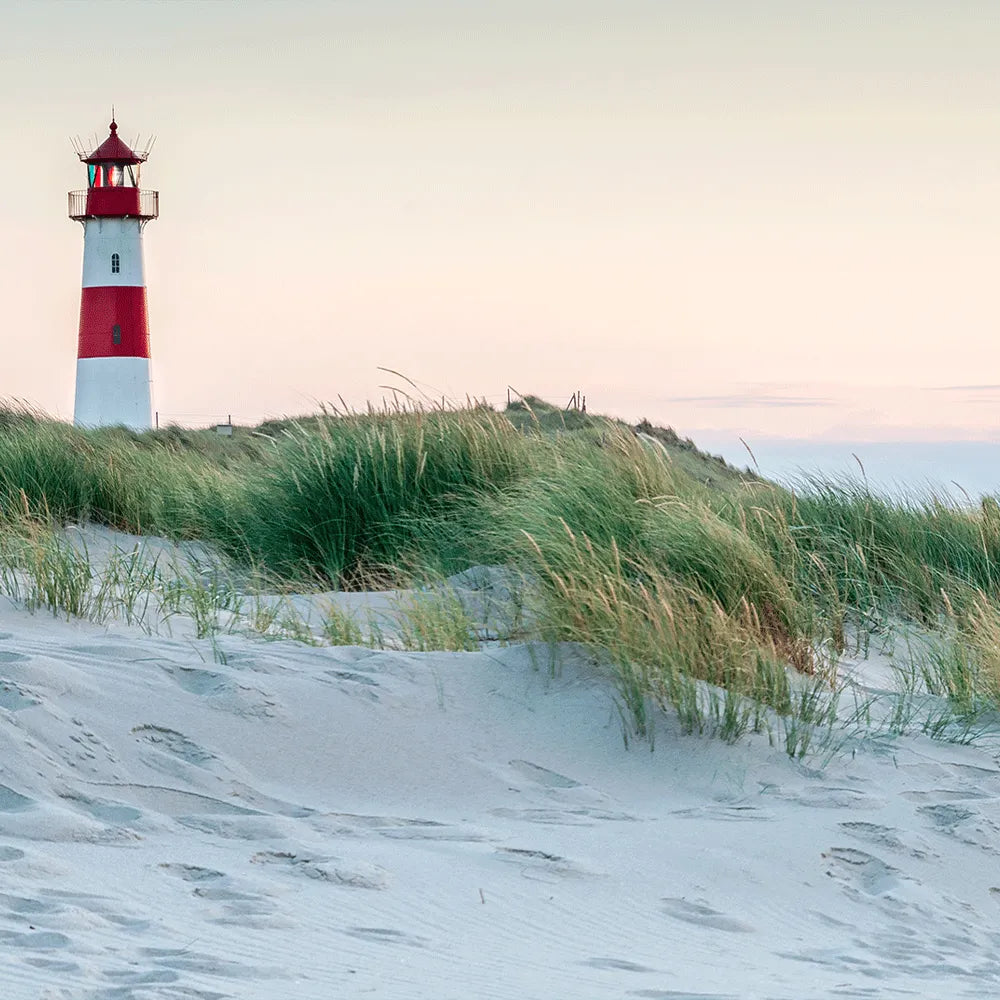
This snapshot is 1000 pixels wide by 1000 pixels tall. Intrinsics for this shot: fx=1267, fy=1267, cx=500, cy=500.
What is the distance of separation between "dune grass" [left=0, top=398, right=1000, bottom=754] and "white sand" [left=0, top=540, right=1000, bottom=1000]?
282 mm

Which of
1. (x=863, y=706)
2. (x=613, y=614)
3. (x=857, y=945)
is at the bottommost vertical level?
(x=857, y=945)

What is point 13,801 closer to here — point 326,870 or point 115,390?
Result: point 326,870

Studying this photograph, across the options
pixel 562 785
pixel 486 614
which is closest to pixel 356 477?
pixel 486 614

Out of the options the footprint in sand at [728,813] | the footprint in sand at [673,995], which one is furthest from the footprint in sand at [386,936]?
the footprint in sand at [728,813]

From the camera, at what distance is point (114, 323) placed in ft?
83.0

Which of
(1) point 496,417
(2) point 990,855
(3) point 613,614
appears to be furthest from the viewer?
(1) point 496,417

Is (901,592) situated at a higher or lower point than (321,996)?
higher

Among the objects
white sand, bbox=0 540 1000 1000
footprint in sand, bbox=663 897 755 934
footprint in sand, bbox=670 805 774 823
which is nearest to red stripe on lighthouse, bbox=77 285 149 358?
white sand, bbox=0 540 1000 1000

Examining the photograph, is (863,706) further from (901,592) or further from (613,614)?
(901,592)

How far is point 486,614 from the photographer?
544 cm

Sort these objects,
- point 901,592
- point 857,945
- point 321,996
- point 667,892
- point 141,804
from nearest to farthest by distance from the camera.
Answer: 1. point 321,996
2. point 857,945
3. point 667,892
4. point 141,804
5. point 901,592

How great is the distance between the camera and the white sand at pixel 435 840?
7.93ft

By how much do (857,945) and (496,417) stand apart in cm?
623

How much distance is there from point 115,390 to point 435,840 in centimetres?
2325
